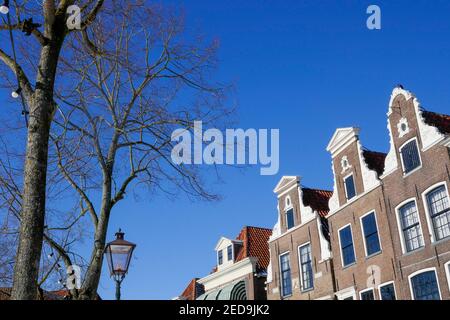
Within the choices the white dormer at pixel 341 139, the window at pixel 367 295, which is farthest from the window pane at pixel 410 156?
the window at pixel 367 295

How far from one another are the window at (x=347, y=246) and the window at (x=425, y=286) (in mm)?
3783

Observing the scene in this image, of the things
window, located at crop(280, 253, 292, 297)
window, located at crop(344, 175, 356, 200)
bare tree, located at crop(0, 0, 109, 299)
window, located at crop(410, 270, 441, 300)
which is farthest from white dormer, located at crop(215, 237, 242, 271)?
bare tree, located at crop(0, 0, 109, 299)

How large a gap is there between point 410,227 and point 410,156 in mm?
2768

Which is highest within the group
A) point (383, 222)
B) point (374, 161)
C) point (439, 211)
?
point (374, 161)

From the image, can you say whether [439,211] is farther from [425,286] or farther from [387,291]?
[387,291]

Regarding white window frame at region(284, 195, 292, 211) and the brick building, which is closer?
the brick building

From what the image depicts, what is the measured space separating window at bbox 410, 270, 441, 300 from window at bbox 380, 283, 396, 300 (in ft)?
3.46

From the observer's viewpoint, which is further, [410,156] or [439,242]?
[410,156]

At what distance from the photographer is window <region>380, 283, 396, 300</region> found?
764 inches

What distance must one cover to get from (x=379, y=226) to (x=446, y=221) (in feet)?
11.6

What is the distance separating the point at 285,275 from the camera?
26.8 metres

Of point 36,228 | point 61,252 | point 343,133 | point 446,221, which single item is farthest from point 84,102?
point 343,133

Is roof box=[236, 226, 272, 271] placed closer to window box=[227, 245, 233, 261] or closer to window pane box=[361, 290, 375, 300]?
window box=[227, 245, 233, 261]

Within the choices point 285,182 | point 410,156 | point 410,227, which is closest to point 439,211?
point 410,227
